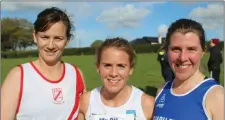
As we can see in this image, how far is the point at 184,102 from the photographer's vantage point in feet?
7.89

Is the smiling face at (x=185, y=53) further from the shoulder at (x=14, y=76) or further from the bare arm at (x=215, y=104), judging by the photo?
the shoulder at (x=14, y=76)

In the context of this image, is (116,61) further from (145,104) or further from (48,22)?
(48,22)

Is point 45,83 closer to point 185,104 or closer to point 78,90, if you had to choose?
point 78,90

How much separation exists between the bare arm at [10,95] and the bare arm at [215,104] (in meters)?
1.35

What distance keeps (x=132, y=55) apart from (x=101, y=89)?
0.40 metres

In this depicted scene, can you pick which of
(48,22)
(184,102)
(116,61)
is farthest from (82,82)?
(184,102)

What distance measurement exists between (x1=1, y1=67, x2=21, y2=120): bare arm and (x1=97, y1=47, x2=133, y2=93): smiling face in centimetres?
65

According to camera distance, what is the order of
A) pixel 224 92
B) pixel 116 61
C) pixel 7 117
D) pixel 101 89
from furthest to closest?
pixel 101 89, pixel 116 61, pixel 7 117, pixel 224 92

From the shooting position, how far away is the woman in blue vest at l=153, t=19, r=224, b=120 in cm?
224

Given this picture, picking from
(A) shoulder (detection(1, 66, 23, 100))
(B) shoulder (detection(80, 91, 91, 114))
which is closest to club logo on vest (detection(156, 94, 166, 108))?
(B) shoulder (detection(80, 91, 91, 114))

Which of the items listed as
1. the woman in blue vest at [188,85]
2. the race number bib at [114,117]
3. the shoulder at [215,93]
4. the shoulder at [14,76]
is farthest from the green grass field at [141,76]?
the shoulder at [14,76]

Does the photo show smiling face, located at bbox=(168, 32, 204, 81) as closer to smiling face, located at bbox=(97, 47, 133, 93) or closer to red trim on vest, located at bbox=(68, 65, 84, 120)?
smiling face, located at bbox=(97, 47, 133, 93)

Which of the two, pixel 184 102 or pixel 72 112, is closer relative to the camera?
pixel 184 102

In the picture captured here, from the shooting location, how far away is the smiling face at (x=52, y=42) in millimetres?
2525
